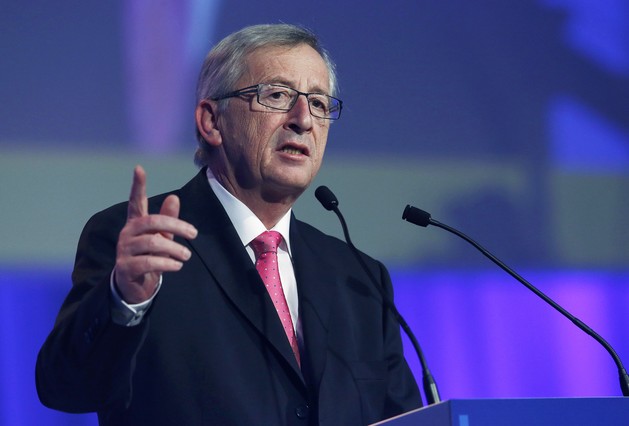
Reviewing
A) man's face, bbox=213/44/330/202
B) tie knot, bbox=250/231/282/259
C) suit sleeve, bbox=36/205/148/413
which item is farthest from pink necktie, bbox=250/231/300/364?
suit sleeve, bbox=36/205/148/413

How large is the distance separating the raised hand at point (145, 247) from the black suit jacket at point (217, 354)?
0.17 meters

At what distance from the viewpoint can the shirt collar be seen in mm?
2131

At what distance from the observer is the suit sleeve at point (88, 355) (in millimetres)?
1543

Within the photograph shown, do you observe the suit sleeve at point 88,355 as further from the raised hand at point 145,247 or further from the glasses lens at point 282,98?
the glasses lens at point 282,98

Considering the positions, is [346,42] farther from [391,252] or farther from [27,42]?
A: [27,42]

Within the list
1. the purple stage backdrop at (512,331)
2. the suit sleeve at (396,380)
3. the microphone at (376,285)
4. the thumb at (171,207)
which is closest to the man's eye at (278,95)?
the microphone at (376,285)

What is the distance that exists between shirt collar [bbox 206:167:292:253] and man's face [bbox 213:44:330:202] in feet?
0.11

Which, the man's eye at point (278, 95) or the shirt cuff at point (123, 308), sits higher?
the man's eye at point (278, 95)

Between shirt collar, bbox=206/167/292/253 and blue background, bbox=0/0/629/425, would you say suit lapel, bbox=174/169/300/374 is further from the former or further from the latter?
blue background, bbox=0/0/629/425

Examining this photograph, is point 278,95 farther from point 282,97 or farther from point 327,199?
point 327,199

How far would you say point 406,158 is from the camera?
9.96 ft

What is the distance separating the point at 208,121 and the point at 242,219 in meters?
0.30

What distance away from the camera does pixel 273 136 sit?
2168 millimetres

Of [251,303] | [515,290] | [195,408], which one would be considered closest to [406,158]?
[515,290]
